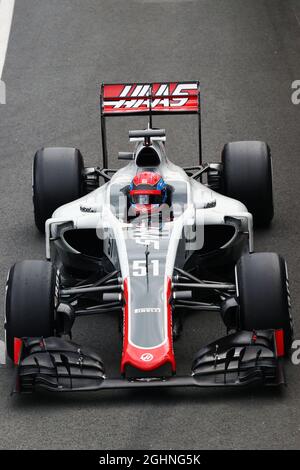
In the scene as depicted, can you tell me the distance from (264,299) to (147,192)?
6.51ft

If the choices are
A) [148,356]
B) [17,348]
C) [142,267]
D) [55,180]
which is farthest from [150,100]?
[148,356]

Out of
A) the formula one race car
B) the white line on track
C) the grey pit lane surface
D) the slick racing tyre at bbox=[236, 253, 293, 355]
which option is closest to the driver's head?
the formula one race car

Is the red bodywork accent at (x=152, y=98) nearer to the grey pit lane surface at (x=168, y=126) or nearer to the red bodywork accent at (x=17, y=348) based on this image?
the grey pit lane surface at (x=168, y=126)

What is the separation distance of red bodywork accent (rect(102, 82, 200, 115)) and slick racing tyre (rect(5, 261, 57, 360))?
3427mm

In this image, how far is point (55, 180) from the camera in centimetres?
1562

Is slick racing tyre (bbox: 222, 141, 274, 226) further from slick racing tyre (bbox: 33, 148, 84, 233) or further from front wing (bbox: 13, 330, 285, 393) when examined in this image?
front wing (bbox: 13, 330, 285, 393)

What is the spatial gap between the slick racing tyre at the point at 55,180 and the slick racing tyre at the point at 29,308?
286cm

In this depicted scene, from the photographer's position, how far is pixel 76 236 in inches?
570

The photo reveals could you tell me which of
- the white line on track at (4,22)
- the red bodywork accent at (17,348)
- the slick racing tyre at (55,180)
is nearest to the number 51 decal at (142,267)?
the red bodywork accent at (17,348)

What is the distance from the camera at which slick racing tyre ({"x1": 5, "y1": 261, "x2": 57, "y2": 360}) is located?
41.8 ft

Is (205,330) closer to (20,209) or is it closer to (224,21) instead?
(20,209)

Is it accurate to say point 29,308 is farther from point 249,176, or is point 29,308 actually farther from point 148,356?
point 249,176

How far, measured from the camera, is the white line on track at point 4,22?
2242cm
